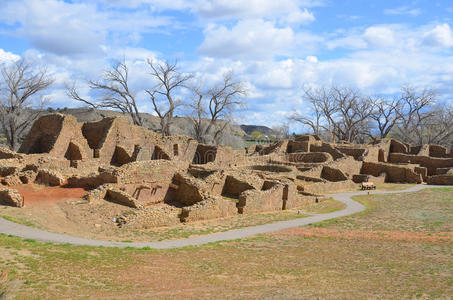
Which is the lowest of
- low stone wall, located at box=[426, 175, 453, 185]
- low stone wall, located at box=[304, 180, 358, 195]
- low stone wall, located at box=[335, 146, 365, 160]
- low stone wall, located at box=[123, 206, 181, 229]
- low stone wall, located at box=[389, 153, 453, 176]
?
low stone wall, located at box=[123, 206, 181, 229]

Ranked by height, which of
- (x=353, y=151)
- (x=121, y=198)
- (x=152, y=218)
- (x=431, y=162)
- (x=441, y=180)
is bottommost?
(x=152, y=218)

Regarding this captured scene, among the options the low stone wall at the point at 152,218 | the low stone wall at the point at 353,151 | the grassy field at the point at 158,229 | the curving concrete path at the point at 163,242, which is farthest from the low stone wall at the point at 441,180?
the low stone wall at the point at 152,218

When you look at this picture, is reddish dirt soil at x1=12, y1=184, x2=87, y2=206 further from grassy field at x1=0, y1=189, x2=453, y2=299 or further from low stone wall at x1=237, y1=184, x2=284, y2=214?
low stone wall at x1=237, y1=184, x2=284, y2=214

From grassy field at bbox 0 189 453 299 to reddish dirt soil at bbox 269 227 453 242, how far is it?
0.04 metres

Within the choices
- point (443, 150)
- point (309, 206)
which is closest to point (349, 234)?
point (309, 206)

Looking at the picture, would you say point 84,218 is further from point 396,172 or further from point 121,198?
point 396,172

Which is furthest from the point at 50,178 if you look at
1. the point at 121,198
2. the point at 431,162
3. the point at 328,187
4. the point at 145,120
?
the point at 145,120

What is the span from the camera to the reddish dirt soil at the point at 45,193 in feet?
61.9

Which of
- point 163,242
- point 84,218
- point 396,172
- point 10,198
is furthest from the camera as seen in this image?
point 396,172

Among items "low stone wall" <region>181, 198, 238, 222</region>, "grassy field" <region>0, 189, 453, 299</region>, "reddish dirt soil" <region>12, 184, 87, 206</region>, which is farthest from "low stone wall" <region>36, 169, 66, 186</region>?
"grassy field" <region>0, 189, 453, 299</region>

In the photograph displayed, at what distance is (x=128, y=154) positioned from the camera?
107 feet

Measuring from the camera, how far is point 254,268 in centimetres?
1259

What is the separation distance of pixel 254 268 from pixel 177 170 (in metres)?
12.1

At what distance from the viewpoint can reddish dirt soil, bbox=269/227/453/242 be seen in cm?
1730
